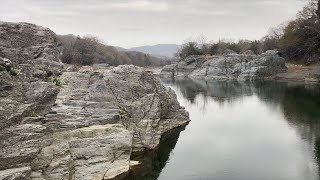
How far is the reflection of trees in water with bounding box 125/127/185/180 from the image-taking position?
1017 inches

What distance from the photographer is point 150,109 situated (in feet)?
113

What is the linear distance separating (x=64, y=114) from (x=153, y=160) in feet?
23.6

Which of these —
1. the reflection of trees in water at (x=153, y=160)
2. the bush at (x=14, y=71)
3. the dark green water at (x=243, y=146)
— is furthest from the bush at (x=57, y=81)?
the dark green water at (x=243, y=146)

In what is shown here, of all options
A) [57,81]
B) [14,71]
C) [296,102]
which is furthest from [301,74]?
[14,71]

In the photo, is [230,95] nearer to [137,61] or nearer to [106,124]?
[106,124]

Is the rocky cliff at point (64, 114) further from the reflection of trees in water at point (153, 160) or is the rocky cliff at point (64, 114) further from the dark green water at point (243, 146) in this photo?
the dark green water at point (243, 146)

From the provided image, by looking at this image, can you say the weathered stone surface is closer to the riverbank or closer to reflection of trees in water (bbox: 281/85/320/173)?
reflection of trees in water (bbox: 281/85/320/173)

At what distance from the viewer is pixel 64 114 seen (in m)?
26.4

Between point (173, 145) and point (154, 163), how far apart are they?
5.31 meters

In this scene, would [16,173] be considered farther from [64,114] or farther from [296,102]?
[296,102]

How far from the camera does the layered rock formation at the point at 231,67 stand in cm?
9525

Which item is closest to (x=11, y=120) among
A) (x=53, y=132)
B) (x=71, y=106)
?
(x=53, y=132)

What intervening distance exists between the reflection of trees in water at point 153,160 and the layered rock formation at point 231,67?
2534 inches

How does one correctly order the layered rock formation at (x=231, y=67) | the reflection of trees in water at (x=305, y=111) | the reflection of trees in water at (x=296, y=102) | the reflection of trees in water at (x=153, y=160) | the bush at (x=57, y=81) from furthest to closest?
the layered rock formation at (x=231, y=67)
the reflection of trees in water at (x=296, y=102)
the reflection of trees in water at (x=305, y=111)
the bush at (x=57, y=81)
the reflection of trees in water at (x=153, y=160)
